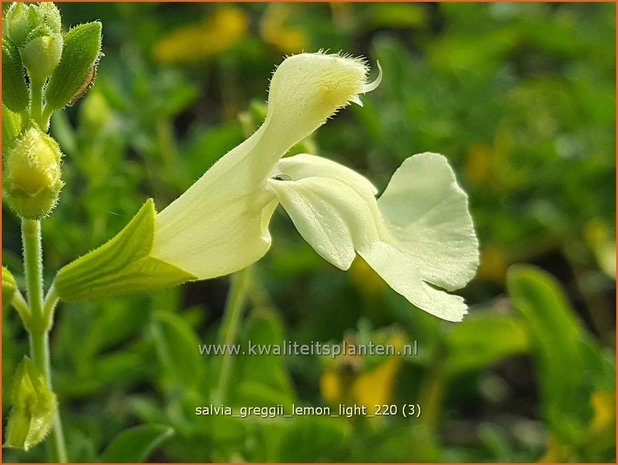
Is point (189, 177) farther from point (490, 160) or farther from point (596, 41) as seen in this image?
point (596, 41)

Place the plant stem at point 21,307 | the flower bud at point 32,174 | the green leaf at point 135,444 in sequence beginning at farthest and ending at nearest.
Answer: the green leaf at point 135,444 → the plant stem at point 21,307 → the flower bud at point 32,174

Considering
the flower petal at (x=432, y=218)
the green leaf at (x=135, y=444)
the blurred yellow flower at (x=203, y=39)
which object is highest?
the flower petal at (x=432, y=218)

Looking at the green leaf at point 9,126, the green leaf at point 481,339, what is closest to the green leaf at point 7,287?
the green leaf at point 9,126

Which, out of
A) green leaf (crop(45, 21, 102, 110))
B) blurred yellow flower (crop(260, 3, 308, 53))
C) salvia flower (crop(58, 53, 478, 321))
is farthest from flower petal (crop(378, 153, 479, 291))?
blurred yellow flower (crop(260, 3, 308, 53))

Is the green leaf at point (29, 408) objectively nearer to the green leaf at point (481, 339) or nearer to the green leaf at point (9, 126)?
the green leaf at point (9, 126)

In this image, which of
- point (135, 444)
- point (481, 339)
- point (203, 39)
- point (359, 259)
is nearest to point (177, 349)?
point (135, 444)

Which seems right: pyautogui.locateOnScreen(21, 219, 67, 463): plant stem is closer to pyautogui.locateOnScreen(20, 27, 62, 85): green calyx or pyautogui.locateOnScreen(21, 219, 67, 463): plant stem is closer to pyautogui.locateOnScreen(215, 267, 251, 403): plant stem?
pyautogui.locateOnScreen(20, 27, 62, 85): green calyx

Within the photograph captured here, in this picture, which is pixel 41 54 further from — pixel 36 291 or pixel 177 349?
pixel 177 349
